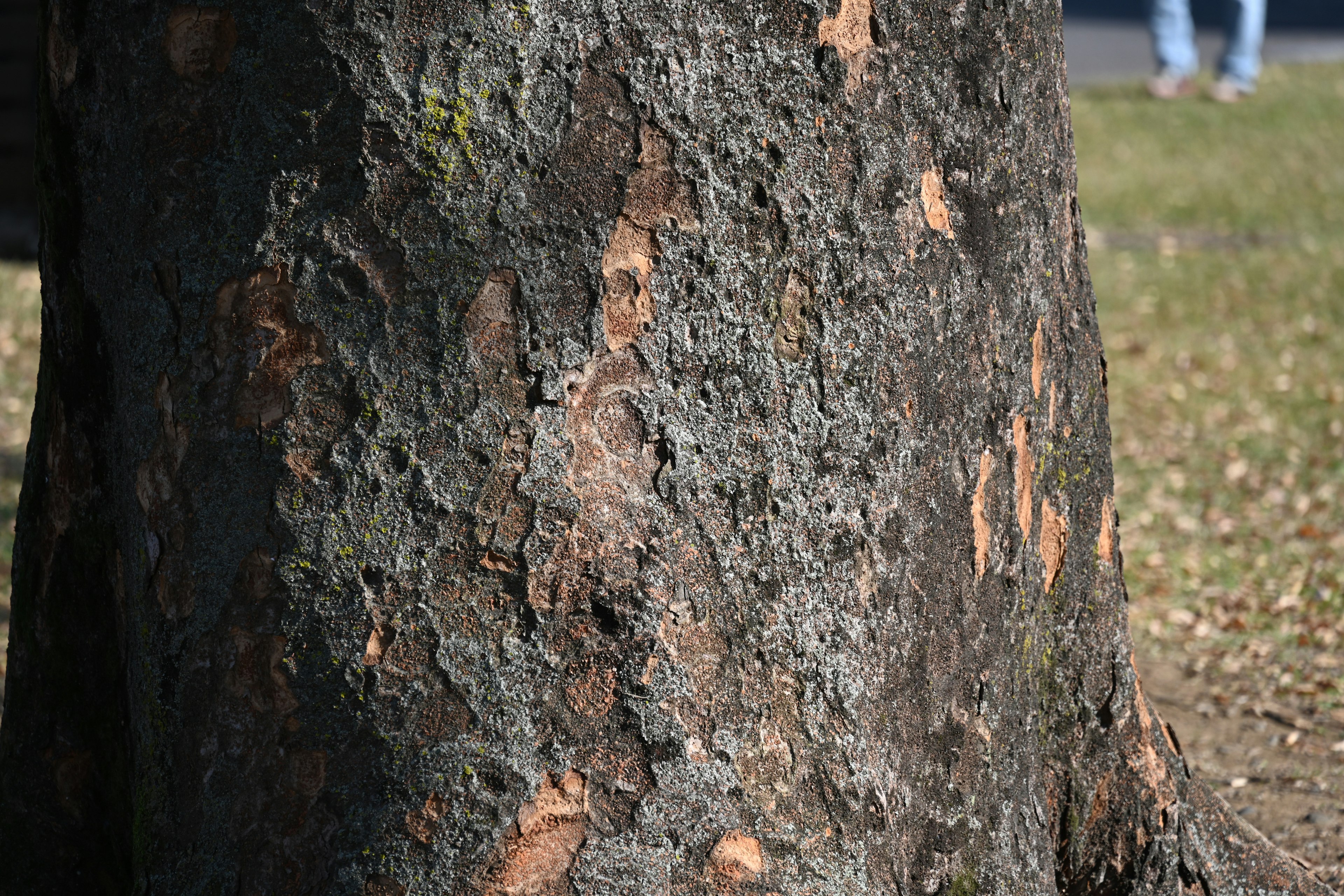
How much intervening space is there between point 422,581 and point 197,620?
0.32 m

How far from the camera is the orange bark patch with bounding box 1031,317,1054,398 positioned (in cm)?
187

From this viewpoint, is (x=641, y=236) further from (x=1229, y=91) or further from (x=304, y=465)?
(x=1229, y=91)

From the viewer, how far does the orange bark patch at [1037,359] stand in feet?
6.14

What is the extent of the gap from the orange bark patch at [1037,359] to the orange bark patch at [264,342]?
1.01 meters

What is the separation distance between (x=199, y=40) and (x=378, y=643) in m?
0.75

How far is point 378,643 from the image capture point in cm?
150

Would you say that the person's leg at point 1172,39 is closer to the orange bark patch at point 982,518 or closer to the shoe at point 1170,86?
the shoe at point 1170,86

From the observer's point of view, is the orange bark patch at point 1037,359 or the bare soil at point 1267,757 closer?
the orange bark patch at point 1037,359

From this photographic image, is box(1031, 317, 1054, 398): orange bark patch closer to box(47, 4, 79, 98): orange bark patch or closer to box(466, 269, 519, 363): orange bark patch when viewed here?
box(466, 269, 519, 363): orange bark patch

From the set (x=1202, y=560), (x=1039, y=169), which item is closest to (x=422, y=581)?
(x=1039, y=169)

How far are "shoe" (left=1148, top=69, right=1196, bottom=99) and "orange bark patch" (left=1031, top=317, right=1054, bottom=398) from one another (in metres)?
15.0

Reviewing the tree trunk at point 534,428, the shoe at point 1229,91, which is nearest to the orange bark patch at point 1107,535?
the tree trunk at point 534,428

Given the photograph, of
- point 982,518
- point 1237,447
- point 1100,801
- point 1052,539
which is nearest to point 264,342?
point 982,518

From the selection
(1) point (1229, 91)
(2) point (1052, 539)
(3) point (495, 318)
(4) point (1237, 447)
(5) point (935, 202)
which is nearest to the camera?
(3) point (495, 318)
